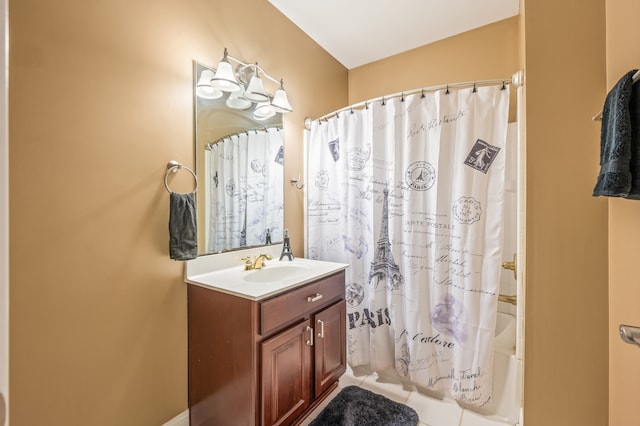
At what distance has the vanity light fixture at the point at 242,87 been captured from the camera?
1.48 meters

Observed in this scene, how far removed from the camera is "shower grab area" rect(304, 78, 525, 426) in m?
1.54

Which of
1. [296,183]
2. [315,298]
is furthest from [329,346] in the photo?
[296,183]

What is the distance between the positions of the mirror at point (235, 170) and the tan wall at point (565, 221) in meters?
1.47

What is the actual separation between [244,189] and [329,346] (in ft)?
3.68

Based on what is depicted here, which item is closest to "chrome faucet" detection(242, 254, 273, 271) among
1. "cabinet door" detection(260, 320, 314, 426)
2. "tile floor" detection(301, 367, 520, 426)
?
"cabinet door" detection(260, 320, 314, 426)

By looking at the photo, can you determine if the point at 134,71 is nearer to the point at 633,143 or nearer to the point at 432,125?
the point at 432,125

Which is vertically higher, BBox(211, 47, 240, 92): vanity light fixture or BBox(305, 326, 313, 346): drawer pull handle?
BBox(211, 47, 240, 92): vanity light fixture

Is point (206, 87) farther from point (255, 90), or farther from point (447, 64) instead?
point (447, 64)

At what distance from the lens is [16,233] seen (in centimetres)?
97

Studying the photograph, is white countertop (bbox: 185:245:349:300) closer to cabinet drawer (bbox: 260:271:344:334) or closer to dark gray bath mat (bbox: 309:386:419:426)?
cabinet drawer (bbox: 260:271:344:334)

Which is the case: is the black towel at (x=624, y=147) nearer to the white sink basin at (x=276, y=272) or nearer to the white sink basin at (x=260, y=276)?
the white sink basin at (x=260, y=276)

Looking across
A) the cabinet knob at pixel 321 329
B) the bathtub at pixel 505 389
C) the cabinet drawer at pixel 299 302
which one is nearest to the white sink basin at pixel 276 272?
the cabinet drawer at pixel 299 302

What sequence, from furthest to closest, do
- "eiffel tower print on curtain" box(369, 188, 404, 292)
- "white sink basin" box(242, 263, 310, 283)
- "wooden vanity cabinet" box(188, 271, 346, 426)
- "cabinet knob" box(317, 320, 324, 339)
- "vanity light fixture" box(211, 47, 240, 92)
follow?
"eiffel tower print on curtain" box(369, 188, 404, 292), "white sink basin" box(242, 263, 310, 283), "cabinet knob" box(317, 320, 324, 339), "vanity light fixture" box(211, 47, 240, 92), "wooden vanity cabinet" box(188, 271, 346, 426)

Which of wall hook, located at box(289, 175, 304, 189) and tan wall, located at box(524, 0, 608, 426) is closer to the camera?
tan wall, located at box(524, 0, 608, 426)
